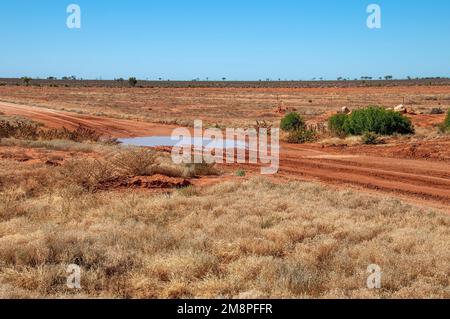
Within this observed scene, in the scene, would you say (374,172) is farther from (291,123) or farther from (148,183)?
(291,123)

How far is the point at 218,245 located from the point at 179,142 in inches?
640

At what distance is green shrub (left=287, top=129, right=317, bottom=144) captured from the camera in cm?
2419

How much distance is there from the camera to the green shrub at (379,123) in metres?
23.5

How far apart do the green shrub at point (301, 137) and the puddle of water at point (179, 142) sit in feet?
8.29

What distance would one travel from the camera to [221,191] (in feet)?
38.5

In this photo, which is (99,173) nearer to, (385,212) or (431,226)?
(385,212)

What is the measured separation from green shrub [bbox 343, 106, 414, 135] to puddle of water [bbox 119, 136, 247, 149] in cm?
560

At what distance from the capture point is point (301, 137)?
24.3m

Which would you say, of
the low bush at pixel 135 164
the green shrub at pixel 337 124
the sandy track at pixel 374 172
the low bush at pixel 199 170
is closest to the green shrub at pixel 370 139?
the sandy track at pixel 374 172

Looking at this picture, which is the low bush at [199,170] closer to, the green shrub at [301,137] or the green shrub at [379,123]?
the green shrub at [301,137]

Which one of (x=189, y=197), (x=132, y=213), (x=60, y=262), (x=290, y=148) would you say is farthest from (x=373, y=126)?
(x=60, y=262)

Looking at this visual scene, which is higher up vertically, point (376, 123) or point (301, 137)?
point (376, 123)

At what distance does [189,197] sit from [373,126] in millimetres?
14984

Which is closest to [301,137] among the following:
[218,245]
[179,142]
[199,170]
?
[179,142]
